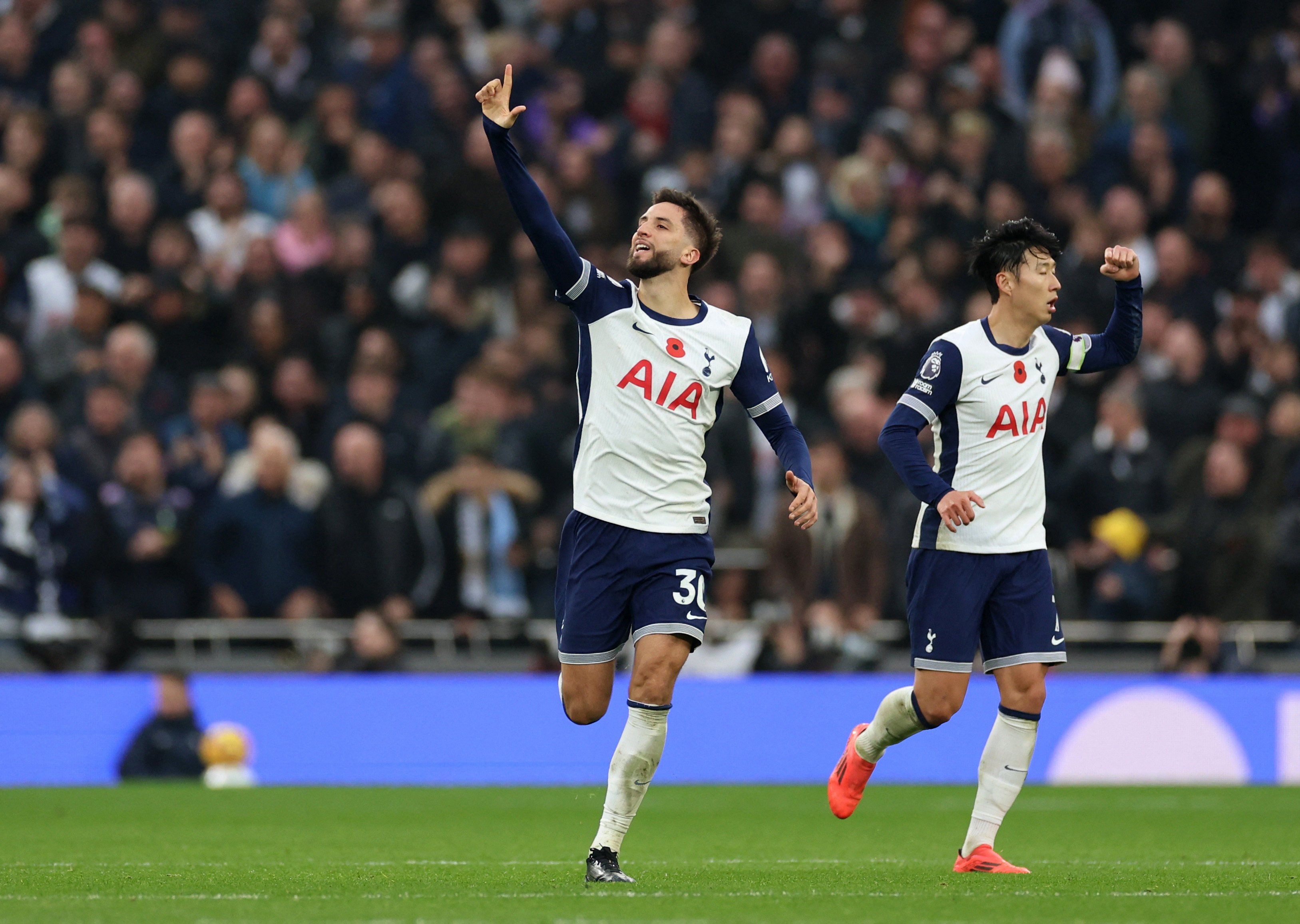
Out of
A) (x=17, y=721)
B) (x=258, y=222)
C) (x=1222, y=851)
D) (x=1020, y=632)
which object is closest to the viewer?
(x=1020, y=632)

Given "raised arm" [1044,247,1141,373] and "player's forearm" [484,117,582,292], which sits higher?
"player's forearm" [484,117,582,292]

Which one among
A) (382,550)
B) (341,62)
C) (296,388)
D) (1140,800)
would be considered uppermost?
(341,62)

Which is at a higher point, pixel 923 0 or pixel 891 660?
Result: pixel 923 0

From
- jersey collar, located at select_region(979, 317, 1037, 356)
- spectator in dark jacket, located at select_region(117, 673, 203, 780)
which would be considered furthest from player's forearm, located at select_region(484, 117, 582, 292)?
spectator in dark jacket, located at select_region(117, 673, 203, 780)

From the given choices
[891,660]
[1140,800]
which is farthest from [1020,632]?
[891,660]

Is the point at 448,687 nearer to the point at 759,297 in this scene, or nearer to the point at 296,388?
the point at 296,388

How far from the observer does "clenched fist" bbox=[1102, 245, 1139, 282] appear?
8.04 metres

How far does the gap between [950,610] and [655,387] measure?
147 cm

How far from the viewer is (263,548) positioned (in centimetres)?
1440

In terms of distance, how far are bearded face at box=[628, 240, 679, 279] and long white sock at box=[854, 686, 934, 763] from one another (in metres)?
1.94

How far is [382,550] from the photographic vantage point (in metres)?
14.5

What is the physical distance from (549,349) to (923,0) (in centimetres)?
569

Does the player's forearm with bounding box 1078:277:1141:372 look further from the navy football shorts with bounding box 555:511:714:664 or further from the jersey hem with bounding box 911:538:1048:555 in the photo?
the navy football shorts with bounding box 555:511:714:664

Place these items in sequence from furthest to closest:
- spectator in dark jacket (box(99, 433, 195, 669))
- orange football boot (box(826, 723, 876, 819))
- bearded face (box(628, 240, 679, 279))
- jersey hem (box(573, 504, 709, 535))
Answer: spectator in dark jacket (box(99, 433, 195, 669)), orange football boot (box(826, 723, 876, 819)), bearded face (box(628, 240, 679, 279)), jersey hem (box(573, 504, 709, 535))
